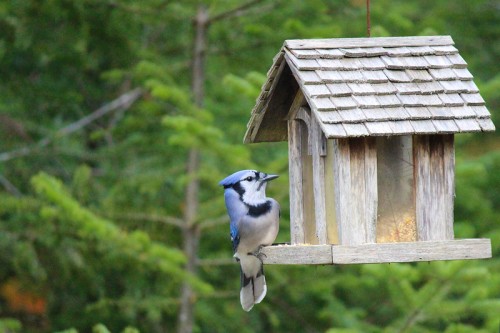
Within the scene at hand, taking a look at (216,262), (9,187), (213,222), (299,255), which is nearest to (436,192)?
(299,255)

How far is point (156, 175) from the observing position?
7.71 m

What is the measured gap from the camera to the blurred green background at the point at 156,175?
22.1ft

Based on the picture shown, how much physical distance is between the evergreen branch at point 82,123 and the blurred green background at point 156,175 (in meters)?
0.02

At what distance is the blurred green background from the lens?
6723 mm

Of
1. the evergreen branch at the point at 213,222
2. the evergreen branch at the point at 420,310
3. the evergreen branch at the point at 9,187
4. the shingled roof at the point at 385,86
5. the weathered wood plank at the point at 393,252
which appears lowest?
the weathered wood plank at the point at 393,252

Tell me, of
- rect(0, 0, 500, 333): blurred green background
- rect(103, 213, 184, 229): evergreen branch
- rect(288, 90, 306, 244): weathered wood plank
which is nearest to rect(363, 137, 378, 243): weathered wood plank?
rect(288, 90, 306, 244): weathered wood plank

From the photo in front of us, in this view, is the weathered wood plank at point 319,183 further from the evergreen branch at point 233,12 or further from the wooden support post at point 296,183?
the evergreen branch at point 233,12

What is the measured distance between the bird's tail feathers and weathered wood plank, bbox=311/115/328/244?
0.79 metres

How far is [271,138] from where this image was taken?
5281 mm

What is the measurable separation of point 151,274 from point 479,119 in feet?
15.9

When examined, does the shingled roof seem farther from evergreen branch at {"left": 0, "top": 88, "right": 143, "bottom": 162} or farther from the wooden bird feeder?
evergreen branch at {"left": 0, "top": 88, "right": 143, "bottom": 162}

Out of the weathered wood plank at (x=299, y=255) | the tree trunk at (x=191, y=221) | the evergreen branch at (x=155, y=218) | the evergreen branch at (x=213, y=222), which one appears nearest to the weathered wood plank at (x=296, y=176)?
the weathered wood plank at (x=299, y=255)

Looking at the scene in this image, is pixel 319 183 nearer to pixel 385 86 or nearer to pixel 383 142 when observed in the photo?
pixel 383 142

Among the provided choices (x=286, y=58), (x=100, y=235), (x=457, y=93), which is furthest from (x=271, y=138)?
(x=100, y=235)
